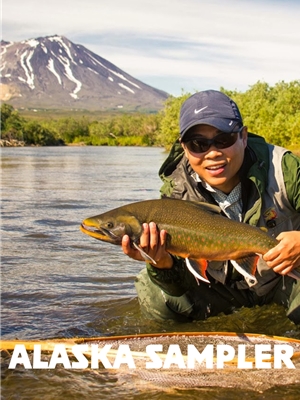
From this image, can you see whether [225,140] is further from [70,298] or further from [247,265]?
[70,298]

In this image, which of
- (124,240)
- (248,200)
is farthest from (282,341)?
(124,240)

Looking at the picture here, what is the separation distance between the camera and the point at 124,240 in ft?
11.4

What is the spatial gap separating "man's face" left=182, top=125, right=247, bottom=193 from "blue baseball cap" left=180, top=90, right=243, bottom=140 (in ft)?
0.21

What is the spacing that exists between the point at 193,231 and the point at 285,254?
0.54 metres

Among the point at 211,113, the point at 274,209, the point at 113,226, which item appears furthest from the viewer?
the point at 274,209

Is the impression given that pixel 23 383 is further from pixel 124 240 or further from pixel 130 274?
pixel 130 274

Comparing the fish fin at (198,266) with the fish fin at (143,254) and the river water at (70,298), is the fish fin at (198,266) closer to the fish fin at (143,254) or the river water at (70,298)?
the fish fin at (143,254)

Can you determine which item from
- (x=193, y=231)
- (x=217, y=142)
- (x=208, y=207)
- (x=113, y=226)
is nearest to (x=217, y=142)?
(x=217, y=142)

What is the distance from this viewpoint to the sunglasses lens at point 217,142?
382 centimetres

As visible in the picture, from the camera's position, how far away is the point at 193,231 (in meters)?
3.58

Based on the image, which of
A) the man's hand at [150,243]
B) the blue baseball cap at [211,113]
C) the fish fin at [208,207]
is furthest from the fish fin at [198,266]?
the blue baseball cap at [211,113]

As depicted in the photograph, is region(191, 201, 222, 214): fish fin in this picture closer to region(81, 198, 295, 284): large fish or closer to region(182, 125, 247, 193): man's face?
region(81, 198, 295, 284): large fish

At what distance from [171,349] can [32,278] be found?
3057 mm

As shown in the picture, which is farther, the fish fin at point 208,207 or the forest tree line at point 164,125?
the forest tree line at point 164,125
